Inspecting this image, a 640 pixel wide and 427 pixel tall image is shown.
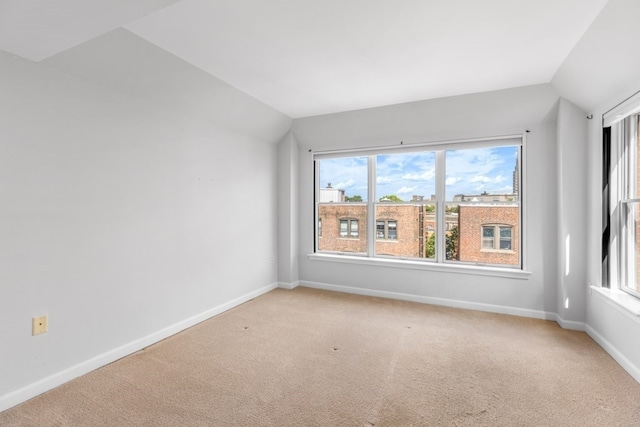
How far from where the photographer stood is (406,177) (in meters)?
3.97

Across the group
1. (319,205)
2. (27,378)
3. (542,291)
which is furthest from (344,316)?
(27,378)

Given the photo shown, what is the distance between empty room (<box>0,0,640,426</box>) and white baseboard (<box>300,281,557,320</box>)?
29mm

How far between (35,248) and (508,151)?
4415 millimetres

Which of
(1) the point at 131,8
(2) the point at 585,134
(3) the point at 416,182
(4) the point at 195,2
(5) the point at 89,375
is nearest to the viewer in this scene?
(1) the point at 131,8

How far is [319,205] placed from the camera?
4.51 m

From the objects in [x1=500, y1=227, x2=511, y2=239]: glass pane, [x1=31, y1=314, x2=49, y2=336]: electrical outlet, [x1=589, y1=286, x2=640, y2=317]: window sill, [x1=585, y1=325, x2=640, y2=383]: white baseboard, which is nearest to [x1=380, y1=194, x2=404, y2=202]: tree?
[x1=500, y1=227, x2=511, y2=239]: glass pane

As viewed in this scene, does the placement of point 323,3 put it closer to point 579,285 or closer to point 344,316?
point 344,316

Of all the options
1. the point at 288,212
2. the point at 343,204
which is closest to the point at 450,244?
the point at 343,204

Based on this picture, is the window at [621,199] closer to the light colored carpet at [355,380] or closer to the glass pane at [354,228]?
the light colored carpet at [355,380]

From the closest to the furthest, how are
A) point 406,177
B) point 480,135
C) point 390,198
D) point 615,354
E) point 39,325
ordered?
1. point 39,325
2. point 615,354
3. point 480,135
4. point 406,177
5. point 390,198

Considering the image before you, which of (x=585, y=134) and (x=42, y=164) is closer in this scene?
(x=42, y=164)

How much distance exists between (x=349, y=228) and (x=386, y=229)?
0.54m

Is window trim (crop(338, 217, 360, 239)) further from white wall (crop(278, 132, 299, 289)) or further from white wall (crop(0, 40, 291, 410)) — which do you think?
white wall (crop(0, 40, 291, 410))

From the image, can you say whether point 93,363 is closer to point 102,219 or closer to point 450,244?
point 102,219
